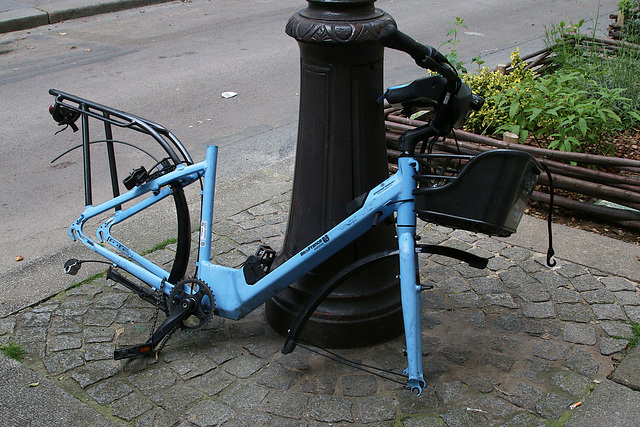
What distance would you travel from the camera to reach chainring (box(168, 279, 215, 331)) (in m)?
3.02

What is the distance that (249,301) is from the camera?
2.98m

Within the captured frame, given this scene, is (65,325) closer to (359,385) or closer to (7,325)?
(7,325)

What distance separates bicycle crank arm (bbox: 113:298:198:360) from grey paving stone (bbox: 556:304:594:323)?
189 centimetres

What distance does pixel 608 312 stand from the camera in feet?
11.0

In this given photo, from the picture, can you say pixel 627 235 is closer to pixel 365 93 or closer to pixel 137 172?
pixel 365 93

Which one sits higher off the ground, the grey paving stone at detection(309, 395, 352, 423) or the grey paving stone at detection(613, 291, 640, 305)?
the grey paving stone at detection(309, 395, 352, 423)

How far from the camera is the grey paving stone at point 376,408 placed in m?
2.66

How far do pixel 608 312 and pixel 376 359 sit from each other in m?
1.29

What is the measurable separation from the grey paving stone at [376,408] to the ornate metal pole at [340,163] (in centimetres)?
38

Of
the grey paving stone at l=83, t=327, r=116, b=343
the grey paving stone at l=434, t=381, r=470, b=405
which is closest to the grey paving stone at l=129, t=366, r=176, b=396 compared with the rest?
the grey paving stone at l=83, t=327, r=116, b=343

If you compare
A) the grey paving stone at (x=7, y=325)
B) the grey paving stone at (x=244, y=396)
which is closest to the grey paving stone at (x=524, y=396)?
the grey paving stone at (x=244, y=396)

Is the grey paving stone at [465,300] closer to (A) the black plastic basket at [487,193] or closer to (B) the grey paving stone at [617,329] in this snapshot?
(B) the grey paving stone at [617,329]

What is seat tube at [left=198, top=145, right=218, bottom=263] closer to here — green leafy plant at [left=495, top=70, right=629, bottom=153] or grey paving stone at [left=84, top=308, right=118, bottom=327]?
grey paving stone at [left=84, top=308, right=118, bottom=327]

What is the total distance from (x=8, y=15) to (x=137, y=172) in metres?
8.81
